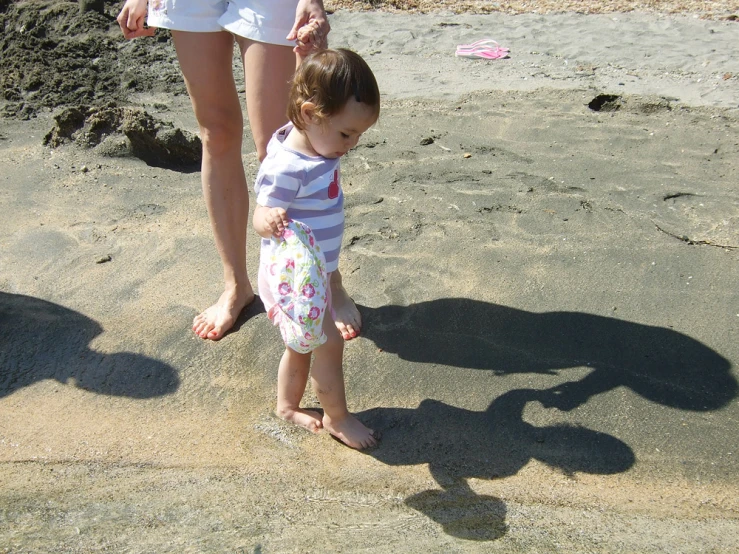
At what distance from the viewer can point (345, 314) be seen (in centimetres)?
320

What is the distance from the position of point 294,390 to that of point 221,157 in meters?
1.03

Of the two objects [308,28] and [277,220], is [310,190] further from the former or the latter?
[308,28]

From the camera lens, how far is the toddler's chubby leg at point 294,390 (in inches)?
102

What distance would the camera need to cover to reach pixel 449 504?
2.41 m

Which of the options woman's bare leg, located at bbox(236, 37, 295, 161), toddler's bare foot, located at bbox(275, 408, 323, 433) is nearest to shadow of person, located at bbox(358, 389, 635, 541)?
toddler's bare foot, located at bbox(275, 408, 323, 433)

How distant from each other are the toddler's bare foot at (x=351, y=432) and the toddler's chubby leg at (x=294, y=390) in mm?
90

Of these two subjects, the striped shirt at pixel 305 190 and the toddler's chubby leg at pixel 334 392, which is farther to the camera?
the toddler's chubby leg at pixel 334 392

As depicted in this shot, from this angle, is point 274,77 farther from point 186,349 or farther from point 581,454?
point 581,454

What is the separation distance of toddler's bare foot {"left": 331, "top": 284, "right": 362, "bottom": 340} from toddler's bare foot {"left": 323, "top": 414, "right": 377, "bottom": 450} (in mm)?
554

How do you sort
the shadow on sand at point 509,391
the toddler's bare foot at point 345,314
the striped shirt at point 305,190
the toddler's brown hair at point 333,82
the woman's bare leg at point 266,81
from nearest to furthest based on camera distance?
the toddler's brown hair at point 333,82 → the striped shirt at point 305,190 → the shadow on sand at point 509,391 → the woman's bare leg at point 266,81 → the toddler's bare foot at point 345,314

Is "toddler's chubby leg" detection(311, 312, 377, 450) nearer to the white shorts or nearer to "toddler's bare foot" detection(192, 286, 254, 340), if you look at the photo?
"toddler's bare foot" detection(192, 286, 254, 340)

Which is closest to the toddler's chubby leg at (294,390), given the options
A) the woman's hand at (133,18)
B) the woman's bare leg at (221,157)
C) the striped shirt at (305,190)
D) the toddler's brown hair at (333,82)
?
the striped shirt at (305,190)

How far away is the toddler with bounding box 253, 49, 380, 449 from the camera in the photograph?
7.12 feet

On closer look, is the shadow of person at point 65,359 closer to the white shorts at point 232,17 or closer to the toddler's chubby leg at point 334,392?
the toddler's chubby leg at point 334,392
